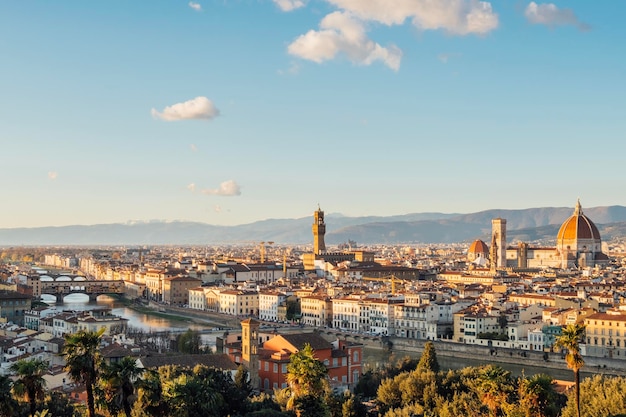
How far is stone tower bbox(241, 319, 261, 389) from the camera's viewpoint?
28.9 metres

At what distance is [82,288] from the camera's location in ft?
278

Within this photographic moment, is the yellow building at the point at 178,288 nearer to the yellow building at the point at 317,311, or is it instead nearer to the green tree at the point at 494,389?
the yellow building at the point at 317,311

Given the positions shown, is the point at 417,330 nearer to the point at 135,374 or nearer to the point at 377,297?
the point at 377,297

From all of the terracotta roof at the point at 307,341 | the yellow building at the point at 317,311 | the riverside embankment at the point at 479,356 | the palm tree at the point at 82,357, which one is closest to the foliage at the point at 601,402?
the palm tree at the point at 82,357

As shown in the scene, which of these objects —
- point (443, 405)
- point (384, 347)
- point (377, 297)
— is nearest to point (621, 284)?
point (377, 297)

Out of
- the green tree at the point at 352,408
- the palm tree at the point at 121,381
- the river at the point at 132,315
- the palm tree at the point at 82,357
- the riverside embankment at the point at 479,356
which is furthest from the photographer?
the river at the point at 132,315

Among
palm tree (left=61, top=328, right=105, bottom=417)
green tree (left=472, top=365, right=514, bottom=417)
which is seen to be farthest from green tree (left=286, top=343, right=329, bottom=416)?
palm tree (left=61, top=328, right=105, bottom=417)

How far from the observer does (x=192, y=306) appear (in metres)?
72.6

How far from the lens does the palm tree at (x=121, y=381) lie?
574 inches

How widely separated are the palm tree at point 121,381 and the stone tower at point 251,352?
14.0 metres

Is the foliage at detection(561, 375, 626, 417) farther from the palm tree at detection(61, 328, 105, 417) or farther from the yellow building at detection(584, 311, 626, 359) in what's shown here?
the yellow building at detection(584, 311, 626, 359)

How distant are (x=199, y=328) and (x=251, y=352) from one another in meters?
27.3

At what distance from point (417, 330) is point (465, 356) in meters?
6.71

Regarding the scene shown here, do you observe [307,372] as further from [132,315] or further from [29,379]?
[132,315]
